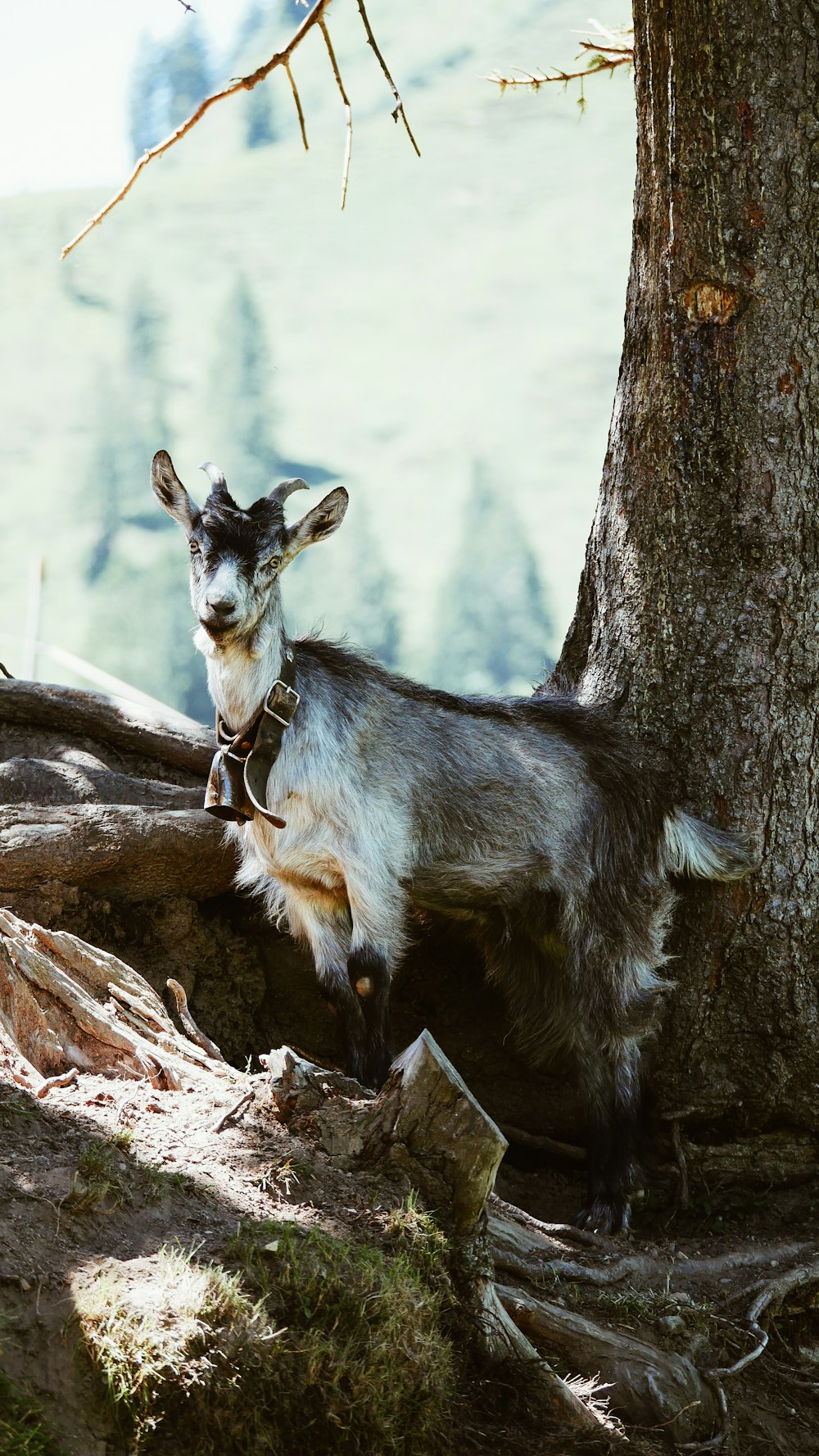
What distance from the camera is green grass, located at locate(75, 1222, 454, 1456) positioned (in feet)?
7.50

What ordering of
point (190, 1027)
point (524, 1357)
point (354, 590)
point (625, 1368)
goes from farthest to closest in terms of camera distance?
point (354, 590) → point (190, 1027) → point (625, 1368) → point (524, 1357)

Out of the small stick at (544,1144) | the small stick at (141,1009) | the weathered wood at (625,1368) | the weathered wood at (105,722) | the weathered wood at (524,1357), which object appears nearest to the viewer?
the weathered wood at (524,1357)

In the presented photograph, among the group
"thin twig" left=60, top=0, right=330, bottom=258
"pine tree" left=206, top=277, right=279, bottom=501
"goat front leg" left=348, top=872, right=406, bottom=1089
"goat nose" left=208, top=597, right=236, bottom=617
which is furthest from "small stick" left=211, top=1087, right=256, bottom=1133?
"pine tree" left=206, top=277, right=279, bottom=501

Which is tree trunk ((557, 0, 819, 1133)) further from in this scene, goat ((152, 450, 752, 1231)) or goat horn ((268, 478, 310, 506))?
goat horn ((268, 478, 310, 506))

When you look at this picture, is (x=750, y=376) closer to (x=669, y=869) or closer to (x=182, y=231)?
(x=669, y=869)

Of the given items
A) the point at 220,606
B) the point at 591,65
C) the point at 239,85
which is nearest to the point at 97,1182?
the point at 220,606

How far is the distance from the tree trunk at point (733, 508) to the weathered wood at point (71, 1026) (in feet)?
5.88


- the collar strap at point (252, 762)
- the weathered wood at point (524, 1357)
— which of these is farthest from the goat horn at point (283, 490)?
the weathered wood at point (524, 1357)

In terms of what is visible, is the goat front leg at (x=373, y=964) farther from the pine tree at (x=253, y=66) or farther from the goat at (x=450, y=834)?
the pine tree at (x=253, y=66)

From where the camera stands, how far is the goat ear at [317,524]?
13.4 ft

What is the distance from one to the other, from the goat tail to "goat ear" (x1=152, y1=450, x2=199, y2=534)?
1886mm

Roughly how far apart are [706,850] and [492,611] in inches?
523

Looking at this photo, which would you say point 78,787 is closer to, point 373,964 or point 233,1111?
point 373,964

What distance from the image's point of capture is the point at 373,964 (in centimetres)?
401
